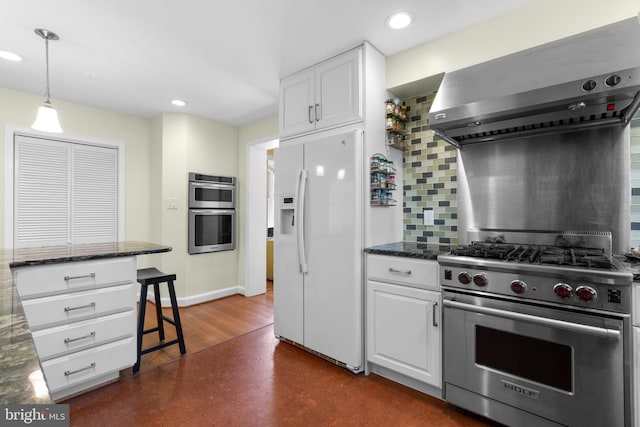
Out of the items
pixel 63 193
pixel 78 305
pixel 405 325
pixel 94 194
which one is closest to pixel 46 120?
pixel 78 305

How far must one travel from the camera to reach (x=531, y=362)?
1.52 m

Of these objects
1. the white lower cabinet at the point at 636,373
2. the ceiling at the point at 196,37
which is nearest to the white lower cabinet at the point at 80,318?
the ceiling at the point at 196,37

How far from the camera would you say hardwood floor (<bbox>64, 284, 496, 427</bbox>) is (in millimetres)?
1745

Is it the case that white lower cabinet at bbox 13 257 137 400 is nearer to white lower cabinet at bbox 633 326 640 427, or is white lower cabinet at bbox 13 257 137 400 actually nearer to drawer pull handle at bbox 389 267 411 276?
drawer pull handle at bbox 389 267 411 276

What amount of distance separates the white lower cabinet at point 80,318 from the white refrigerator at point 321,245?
115 centimetres

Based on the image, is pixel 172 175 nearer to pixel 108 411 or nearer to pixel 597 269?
pixel 108 411

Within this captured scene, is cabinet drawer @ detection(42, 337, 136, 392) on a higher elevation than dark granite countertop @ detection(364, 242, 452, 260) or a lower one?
lower

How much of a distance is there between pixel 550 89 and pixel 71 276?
286 centimetres

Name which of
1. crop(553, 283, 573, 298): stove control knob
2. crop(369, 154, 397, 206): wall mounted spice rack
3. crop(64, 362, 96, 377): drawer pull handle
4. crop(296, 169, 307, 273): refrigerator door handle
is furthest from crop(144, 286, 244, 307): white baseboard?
crop(553, 283, 573, 298): stove control knob

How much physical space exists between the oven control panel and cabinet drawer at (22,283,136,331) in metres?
2.06

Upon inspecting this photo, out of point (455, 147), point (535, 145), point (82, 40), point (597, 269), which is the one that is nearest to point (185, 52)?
point (82, 40)

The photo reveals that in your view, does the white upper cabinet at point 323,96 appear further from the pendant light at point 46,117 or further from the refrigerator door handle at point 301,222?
the pendant light at point 46,117

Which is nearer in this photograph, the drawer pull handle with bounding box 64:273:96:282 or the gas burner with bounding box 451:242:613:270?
the gas burner with bounding box 451:242:613:270

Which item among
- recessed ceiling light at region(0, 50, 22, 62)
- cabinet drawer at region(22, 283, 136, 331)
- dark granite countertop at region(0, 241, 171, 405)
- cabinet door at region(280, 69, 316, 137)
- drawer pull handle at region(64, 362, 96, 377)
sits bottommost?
drawer pull handle at region(64, 362, 96, 377)
